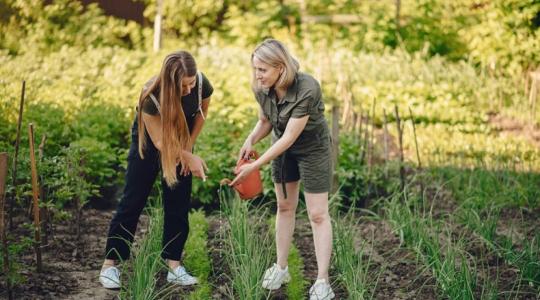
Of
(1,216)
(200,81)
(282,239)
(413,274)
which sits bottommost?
(413,274)

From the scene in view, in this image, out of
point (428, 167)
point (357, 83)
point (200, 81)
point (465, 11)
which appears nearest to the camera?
point (200, 81)

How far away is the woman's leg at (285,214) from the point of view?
421 centimetres

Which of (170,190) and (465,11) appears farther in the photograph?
(465,11)

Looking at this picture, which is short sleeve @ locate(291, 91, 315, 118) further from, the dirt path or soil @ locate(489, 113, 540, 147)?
soil @ locate(489, 113, 540, 147)

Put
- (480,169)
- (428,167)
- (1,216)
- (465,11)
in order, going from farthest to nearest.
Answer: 1. (465,11)
2. (428,167)
3. (480,169)
4. (1,216)

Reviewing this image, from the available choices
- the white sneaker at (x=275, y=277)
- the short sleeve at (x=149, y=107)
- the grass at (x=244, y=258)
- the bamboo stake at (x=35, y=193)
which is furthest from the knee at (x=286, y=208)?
the bamboo stake at (x=35, y=193)

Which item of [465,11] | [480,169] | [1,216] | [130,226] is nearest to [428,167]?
[480,169]

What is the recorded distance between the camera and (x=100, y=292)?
13.7ft

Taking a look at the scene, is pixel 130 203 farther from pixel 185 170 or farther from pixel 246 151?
pixel 246 151

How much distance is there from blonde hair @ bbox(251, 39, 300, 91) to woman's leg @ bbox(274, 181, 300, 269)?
0.64 m

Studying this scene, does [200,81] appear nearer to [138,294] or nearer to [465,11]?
[138,294]

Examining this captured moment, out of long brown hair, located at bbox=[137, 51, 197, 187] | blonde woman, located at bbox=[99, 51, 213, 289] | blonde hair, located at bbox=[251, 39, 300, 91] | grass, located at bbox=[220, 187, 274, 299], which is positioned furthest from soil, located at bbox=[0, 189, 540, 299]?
blonde hair, located at bbox=[251, 39, 300, 91]

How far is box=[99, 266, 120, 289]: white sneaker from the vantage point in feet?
13.6

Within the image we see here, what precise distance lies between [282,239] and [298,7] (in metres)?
12.1
